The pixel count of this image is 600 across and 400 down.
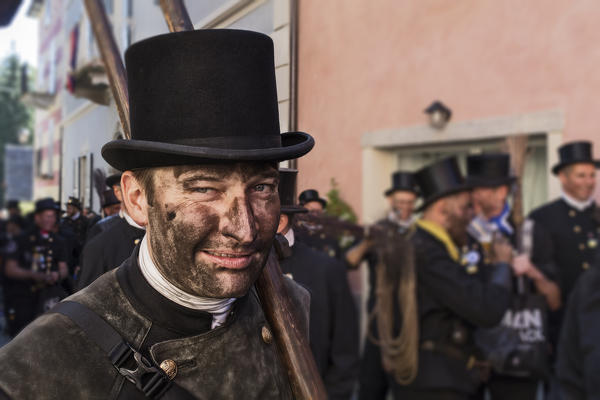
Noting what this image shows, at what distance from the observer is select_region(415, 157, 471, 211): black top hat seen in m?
4.50

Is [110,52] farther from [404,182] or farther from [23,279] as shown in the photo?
[23,279]

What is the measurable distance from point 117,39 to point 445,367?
11.2 feet

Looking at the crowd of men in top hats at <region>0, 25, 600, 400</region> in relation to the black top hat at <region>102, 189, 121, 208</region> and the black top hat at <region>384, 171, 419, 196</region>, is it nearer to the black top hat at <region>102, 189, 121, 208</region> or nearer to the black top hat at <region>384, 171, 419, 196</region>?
the black top hat at <region>102, 189, 121, 208</region>

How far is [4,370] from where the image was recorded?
1.20m

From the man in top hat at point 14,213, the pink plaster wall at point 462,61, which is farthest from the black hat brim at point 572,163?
the man in top hat at point 14,213

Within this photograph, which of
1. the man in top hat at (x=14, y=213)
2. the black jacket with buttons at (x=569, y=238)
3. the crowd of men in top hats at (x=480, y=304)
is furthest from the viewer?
the man in top hat at (x=14, y=213)

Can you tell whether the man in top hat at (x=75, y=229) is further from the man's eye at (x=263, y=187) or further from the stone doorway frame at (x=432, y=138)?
the stone doorway frame at (x=432, y=138)

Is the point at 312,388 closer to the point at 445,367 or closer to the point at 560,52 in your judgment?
the point at 445,367

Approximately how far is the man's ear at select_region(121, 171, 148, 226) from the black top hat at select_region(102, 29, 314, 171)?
43mm

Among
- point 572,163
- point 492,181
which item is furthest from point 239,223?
point 572,163

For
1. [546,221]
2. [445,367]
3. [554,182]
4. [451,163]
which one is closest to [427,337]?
[445,367]

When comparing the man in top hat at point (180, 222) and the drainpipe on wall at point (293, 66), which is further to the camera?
the drainpipe on wall at point (293, 66)

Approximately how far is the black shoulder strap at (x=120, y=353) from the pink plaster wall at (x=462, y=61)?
4.16m

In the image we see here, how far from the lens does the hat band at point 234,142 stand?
4.39 feet
